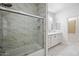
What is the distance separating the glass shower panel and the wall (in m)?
0.35

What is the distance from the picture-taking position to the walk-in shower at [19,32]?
117cm

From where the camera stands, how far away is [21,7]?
1.32 metres

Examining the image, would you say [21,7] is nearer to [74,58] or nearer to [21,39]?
[21,39]

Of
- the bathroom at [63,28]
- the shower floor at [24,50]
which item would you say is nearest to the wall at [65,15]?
the bathroom at [63,28]

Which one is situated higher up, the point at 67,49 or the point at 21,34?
the point at 21,34

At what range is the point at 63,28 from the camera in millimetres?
1293

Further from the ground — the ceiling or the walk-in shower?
the ceiling

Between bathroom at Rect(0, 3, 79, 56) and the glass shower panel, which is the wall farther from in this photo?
the glass shower panel

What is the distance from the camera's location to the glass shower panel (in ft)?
3.97

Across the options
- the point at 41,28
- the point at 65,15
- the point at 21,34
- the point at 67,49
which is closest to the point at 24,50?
the point at 21,34

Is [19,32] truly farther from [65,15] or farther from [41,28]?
[65,15]

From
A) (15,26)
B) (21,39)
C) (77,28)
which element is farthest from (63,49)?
(15,26)

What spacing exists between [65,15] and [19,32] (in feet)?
2.71

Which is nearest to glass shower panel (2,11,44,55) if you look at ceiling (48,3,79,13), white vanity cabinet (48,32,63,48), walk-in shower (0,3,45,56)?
walk-in shower (0,3,45,56)
